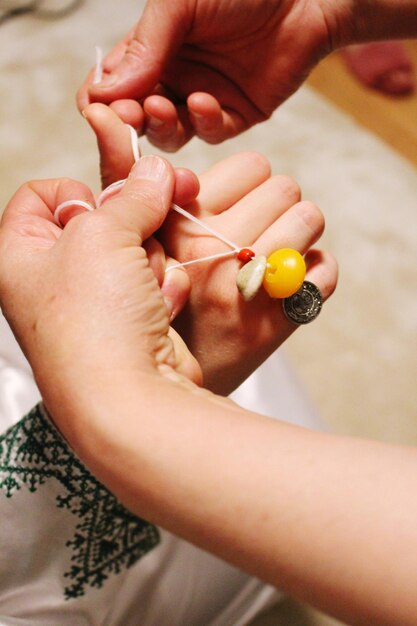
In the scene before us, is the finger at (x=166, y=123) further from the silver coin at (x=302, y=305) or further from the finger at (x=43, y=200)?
the silver coin at (x=302, y=305)

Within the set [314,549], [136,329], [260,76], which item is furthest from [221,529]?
[260,76]

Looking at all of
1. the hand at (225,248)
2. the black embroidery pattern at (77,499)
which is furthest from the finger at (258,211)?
the black embroidery pattern at (77,499)

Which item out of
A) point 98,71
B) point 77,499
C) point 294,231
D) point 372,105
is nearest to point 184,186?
point 294,231

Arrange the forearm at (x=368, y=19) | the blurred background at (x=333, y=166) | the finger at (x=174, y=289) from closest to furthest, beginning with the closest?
the finger at (x=174, y=289)
the forearm at (x=368, y=19)
the blurred background at (x=333, y=166)

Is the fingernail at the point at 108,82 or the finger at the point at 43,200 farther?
the fingernail at the point at 108,82

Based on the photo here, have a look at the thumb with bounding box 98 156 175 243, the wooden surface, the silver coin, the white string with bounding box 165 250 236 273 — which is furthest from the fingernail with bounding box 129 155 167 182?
the wooden surface

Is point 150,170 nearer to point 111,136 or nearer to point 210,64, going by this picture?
point 111,136

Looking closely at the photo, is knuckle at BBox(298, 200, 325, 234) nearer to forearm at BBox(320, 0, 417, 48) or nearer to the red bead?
the red bead
